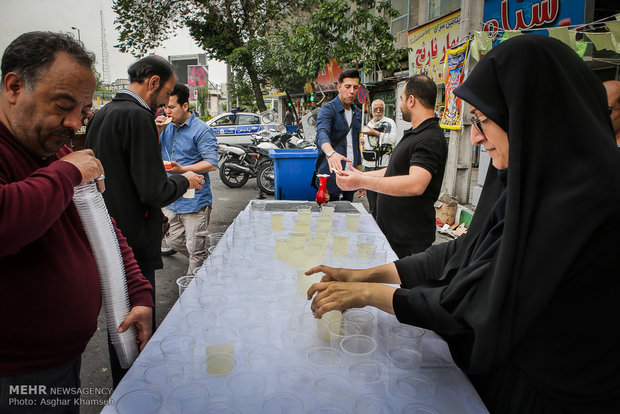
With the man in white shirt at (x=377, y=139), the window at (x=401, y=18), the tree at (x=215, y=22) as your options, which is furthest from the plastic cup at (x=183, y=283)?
the tree at (x=215, y=22)

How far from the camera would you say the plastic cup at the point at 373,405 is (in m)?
1.06

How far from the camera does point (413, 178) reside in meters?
2.71

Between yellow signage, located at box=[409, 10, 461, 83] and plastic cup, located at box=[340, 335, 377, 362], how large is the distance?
31.9ft

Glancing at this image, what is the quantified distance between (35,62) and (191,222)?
115 inches

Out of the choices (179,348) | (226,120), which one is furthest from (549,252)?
(226,120)

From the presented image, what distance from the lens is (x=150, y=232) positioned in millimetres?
2629

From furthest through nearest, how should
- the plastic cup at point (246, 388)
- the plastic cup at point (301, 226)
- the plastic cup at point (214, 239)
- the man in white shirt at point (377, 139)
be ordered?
the man in white shirt at point (377, 139) → the plastic cup at point (301, 226) → the plastic cup at point (214, 239) → the plastic cup at point (246, 388)

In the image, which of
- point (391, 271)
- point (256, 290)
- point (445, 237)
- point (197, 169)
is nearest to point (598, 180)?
point (391, 271)

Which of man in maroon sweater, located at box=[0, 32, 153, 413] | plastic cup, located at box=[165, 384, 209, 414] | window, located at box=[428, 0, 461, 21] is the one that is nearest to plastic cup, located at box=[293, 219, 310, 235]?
man in maroon sweater, located at box=[0, 32, 153, 413]

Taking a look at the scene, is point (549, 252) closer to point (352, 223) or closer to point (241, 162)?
point (352, 223)

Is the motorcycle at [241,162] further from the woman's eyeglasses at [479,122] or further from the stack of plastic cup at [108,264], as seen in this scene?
the woman's eyeglasses at [479,122]

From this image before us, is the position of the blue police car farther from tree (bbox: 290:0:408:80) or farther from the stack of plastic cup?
the stack of plastic cup

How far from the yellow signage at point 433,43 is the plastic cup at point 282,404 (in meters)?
10.0

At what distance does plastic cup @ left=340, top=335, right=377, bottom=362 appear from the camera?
128cm
